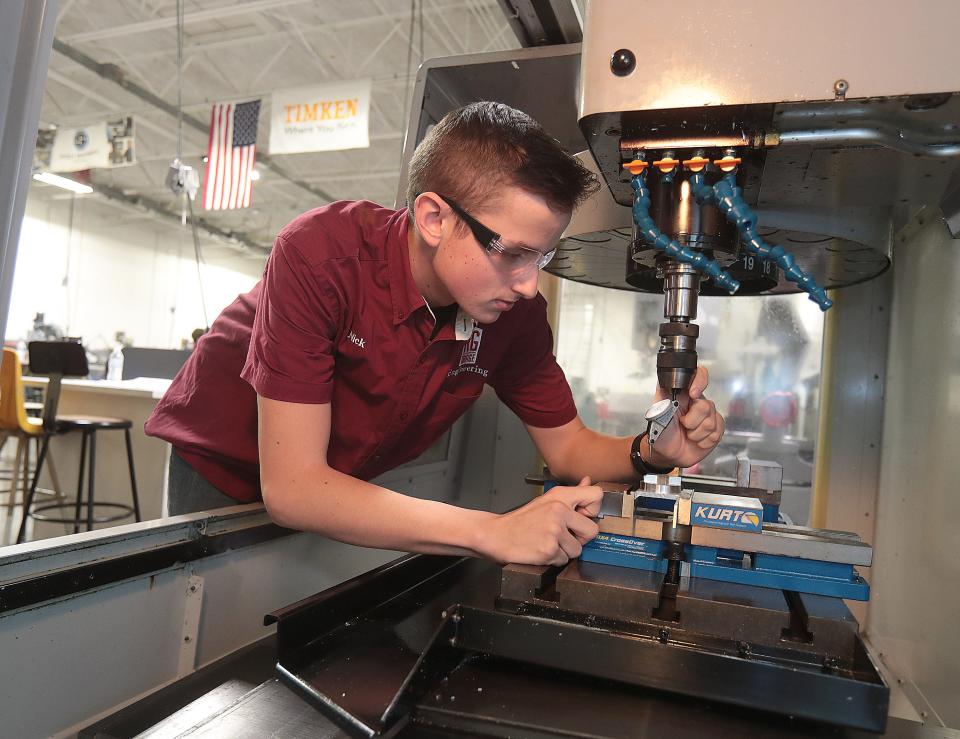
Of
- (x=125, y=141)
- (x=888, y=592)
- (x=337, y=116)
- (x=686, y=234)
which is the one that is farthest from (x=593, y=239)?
(x=125, y=141)

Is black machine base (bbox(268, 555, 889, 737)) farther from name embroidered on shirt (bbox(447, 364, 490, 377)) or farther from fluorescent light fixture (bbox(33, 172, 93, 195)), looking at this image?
fluorescent light fixture (bbox(33, 172, 93, 195))

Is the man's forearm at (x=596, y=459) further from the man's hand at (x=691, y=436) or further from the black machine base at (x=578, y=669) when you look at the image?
the black machine base at (x=578, y=669)

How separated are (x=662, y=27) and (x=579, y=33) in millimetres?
761

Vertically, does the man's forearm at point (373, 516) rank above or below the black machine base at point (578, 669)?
above

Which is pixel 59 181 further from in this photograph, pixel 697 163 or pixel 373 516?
pixel 697 163

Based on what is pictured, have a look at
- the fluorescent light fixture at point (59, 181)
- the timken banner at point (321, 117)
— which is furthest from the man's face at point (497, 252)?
the fluorescent light fixture at point (59, 181)

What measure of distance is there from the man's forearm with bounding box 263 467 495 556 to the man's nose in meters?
0.28

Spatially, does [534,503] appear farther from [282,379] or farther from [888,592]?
[888,592]

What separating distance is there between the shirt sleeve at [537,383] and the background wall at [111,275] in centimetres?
811

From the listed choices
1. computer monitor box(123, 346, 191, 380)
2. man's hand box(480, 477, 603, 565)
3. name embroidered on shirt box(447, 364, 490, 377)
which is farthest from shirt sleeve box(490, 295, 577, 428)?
computer monitor box(123, 346, 191, 380)

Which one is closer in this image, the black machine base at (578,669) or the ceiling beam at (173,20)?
the black machine base at (578,669)

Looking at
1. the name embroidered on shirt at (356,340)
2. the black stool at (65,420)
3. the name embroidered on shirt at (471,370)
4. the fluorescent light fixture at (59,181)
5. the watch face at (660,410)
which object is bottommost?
the black stool at (65,420)

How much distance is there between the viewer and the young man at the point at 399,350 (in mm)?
808

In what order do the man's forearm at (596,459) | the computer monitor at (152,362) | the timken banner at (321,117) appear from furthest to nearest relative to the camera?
the timken banner at (321,117) < the computer monitor at (152,362) < the man's forearm at (596,459)
